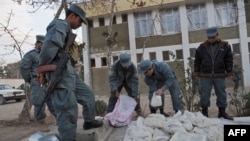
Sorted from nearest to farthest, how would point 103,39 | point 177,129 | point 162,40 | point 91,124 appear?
point 177,129 < point 91,124 < point 162,40 < point 103,39

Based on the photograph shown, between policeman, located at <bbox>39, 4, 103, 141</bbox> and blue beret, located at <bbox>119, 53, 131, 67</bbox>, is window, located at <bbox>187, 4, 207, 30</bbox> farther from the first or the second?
policeman, located at <bbox>39, 4, 103, 141</bbox>

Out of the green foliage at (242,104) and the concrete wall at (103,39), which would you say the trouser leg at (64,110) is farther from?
the concrete wall at (103,39)

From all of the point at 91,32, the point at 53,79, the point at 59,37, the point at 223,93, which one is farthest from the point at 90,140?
Result: the point at 91,32

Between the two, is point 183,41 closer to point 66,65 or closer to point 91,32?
point 91,32

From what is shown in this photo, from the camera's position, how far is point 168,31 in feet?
70.8

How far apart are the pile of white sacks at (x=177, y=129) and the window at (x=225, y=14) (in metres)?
17.0

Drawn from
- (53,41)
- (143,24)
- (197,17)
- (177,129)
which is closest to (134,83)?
(177,129)

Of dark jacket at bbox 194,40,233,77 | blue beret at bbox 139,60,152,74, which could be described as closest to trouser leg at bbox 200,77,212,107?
dark jacket at bbox 194,40,233,77

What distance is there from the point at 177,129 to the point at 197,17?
58.5 feet

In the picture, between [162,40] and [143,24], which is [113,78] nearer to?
[162,40]

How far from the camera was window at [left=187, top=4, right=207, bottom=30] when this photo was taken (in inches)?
817

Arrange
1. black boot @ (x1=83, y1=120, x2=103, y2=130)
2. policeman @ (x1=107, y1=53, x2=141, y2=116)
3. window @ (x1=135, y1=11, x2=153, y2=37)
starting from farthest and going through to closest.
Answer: window @ (x1=135, y1=11, x2=153, y2=37) → policeman @ (x1=107, y1=53, x2=141, y2=116) → black boot @ (x1=83, y1=120, x2=103, y2=130)

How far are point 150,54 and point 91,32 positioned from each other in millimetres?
4548

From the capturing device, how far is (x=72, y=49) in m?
4.06
